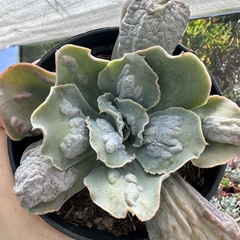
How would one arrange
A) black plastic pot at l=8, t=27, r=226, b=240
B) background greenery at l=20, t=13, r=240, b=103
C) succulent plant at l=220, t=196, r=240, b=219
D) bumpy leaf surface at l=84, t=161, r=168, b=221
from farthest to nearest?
background greenery at l=20, t=13, r=240, b=103 → succulent plant at l=220, t=196, r=240, b=219 → black plastic pot at l=8, t=27, r=226, b=240 → bumpy leaf surface at l=84, t=161, r=168, b=221

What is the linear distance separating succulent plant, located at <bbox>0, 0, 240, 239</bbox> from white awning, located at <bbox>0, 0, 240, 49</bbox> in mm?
734

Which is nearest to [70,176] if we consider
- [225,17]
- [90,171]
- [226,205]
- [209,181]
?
[90,171]

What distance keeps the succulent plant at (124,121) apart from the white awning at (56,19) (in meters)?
0.73

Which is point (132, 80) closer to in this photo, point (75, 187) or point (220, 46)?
point (75, 187)

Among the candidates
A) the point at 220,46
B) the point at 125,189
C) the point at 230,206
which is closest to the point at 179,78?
the point at 125,189

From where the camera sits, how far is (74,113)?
1.58 ft

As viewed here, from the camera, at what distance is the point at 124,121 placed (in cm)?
51

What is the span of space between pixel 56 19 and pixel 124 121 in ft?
2.69

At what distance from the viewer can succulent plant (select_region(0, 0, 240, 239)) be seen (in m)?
0.46

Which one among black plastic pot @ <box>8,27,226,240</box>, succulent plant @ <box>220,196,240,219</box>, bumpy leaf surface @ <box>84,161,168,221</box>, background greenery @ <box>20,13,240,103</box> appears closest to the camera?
bumpy leaf surface @ <box>84,161,168,221</box>

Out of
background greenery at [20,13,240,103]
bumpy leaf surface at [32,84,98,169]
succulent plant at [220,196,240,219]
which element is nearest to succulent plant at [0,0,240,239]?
bumpy leaf surface at [32,84,98,169]

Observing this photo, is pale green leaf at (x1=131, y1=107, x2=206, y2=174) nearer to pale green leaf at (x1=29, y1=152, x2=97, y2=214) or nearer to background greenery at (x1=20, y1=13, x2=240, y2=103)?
pale green leaf at (x1=29, y1=152, x2=97, y2=214)

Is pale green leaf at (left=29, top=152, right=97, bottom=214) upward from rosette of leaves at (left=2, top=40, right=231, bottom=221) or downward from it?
downward

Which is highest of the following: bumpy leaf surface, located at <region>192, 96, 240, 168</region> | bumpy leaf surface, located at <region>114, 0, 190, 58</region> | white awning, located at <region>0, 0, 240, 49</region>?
bumpy leaf surface, located at <region>114, 0, 190, 58</region>
